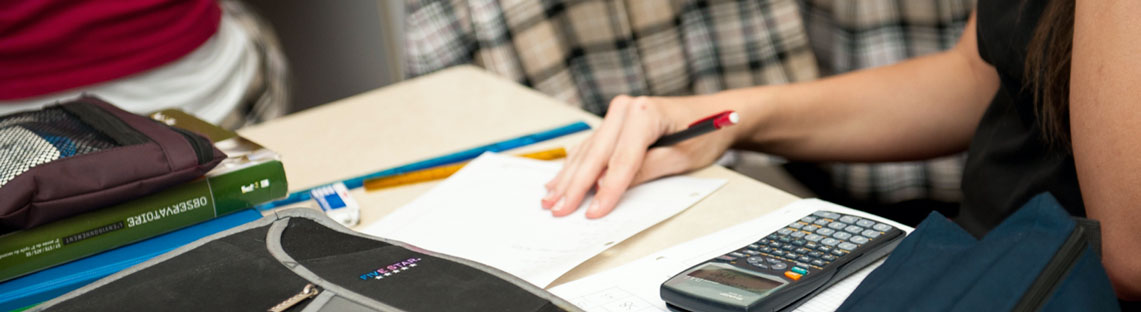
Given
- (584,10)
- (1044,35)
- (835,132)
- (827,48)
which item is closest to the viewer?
(1044,35)

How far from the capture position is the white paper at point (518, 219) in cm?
62

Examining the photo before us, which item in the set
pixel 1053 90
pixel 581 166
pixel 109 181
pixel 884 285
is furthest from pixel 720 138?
pixel 109 181

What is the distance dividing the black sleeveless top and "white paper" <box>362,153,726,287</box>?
24 centimetres

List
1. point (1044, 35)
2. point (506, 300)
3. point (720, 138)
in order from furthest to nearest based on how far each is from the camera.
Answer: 1. point (720, 138)
2. point (1044, 35)
3. point (506, 300)

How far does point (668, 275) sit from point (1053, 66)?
1.08 feet

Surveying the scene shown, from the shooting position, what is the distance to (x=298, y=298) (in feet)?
1.49

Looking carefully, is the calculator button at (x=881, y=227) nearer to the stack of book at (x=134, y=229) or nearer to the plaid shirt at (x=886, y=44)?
the stack of book at (x=134, y=229)

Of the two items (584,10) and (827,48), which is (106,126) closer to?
(584,10)

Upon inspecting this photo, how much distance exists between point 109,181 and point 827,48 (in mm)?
1299

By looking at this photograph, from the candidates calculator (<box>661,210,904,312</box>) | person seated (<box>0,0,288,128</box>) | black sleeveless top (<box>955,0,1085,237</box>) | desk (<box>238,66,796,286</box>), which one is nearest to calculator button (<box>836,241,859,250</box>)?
calculator (<box>661,210,904,312</box>)

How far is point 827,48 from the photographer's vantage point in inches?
64.2

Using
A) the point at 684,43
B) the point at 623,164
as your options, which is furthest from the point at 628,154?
the point at 684,43

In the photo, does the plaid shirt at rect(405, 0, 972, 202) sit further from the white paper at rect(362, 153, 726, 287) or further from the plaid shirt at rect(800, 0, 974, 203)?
the white paper at rect(362, 153, 726, 287)

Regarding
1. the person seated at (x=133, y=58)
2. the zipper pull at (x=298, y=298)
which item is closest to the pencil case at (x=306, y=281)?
the zipper pull at (x=298, y=298)
